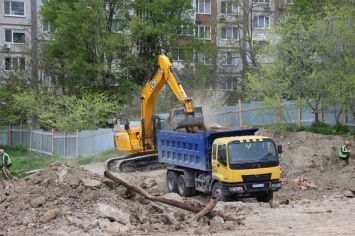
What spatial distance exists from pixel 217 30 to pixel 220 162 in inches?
1391

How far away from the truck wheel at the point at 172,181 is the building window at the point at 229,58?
30166 mm

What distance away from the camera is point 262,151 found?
20.0 meters

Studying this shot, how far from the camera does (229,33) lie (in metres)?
57.9

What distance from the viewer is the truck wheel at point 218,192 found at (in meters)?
19.8

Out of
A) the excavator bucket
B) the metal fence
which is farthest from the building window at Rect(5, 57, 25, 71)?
the excavator bucket

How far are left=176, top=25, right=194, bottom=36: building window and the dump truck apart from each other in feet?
83.4

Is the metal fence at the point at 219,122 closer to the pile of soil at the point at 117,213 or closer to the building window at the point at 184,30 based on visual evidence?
the building window at the point at 184,30

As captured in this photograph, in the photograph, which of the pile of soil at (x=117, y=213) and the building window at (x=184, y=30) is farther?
the building window at (x=184, y=30)

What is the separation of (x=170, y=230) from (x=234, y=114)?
23.9 meters

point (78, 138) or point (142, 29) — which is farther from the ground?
point (142, 29)

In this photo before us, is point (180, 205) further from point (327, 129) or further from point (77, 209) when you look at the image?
point (327, 129)

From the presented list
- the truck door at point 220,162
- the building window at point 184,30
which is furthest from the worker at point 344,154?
the building window at point 184,30

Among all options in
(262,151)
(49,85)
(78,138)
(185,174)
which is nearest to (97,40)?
(49,85)

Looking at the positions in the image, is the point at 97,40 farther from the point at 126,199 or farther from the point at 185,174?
the point at 126,199
